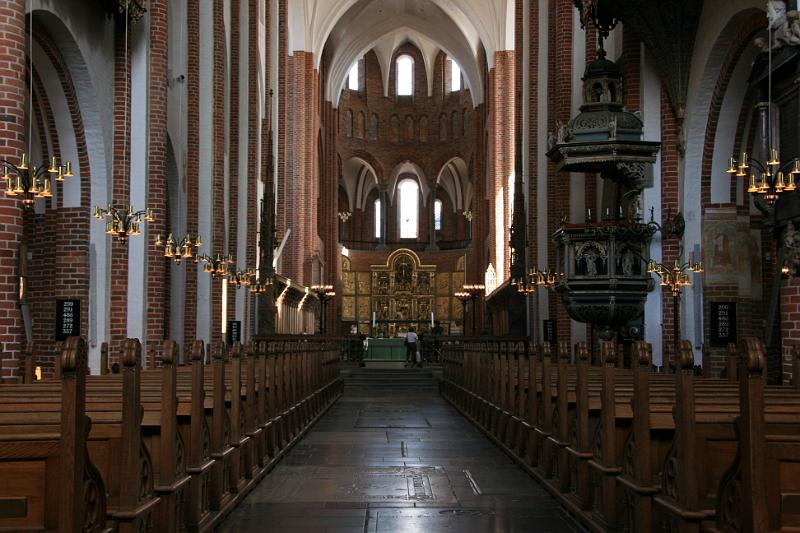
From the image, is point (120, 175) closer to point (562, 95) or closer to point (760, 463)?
point (562, 95)

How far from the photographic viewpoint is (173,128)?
18609 mm

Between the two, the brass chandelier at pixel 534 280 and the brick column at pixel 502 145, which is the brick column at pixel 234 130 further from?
the brick column at pixel 502 145

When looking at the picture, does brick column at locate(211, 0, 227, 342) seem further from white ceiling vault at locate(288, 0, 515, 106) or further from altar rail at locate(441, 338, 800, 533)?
white ceiling vault at locate(288, 0, 515, 106)

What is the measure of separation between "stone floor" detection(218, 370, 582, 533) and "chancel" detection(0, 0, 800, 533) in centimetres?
5

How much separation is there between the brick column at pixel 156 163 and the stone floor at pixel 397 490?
136 inches

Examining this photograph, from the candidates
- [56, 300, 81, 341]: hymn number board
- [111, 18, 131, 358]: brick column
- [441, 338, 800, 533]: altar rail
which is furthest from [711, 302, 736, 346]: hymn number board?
[56, 300, 81, 341]: hymn number board

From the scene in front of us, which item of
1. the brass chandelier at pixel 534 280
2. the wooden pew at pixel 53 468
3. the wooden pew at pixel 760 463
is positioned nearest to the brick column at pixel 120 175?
the brass chandelier at pixel 534 280

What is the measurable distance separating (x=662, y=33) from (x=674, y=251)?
11.1 ft

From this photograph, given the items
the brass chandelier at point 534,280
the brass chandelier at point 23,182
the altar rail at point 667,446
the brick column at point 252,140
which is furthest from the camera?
the brick column at point 252,140

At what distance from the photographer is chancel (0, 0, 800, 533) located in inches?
191

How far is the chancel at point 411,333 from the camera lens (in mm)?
4859

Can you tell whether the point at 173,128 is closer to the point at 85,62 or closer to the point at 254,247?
the point at 85,62

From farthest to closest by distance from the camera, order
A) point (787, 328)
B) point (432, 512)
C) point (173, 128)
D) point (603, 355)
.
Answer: point (173, 128) → point (787, 328) → point (432, 512) → point (603, 355)

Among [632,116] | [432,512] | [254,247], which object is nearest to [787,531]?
[432,512]
